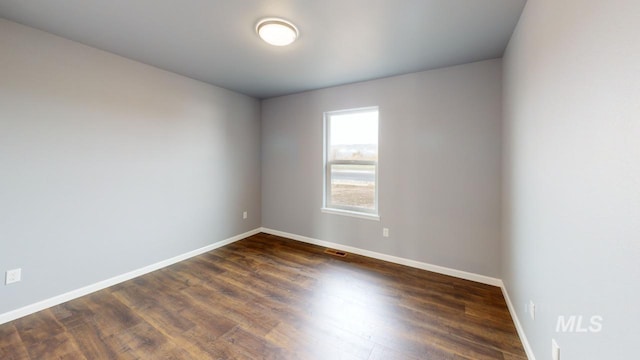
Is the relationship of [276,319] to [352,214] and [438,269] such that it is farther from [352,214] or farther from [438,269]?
[438,269]

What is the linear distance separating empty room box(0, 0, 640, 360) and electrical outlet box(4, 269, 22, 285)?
7 cm

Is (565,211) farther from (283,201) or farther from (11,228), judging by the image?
(11,228)

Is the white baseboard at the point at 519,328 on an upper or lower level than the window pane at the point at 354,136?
lower

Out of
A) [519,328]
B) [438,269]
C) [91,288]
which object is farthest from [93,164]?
[519,328]

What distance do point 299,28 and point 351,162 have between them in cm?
199

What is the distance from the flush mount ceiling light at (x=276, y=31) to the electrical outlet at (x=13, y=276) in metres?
2.94

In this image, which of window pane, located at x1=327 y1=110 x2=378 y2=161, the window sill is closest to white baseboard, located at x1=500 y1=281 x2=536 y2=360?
the window sill

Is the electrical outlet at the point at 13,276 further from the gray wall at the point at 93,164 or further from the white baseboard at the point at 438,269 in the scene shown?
the white baseboard at the point at 438,269

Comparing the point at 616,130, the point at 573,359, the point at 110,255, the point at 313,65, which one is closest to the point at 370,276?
the point at 573,359

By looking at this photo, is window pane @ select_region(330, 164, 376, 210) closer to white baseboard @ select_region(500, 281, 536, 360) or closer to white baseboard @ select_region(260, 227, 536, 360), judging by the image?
white baseboard @ select_region(260, 227, 536, 360)

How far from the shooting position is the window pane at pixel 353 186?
341 centimetres

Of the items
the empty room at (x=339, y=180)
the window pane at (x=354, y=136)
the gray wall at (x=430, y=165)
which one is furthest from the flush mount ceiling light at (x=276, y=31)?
the window pane at (x=354, y=136)

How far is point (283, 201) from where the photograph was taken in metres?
4.16

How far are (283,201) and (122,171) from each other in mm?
2257
